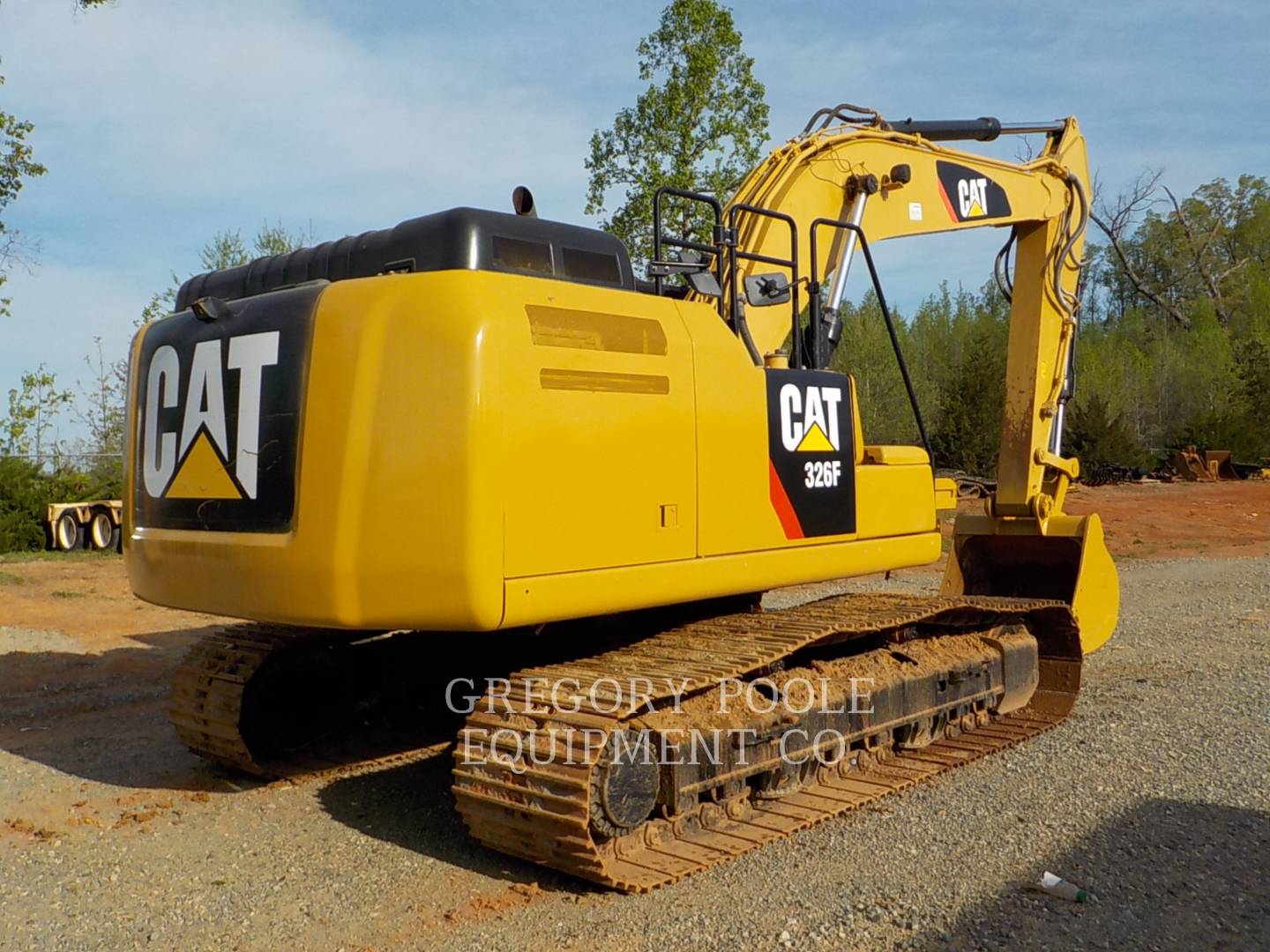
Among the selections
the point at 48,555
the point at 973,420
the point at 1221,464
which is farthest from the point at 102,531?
the point at 1221,464

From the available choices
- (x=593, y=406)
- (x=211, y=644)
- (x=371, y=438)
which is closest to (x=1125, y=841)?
(x=593, y=406)

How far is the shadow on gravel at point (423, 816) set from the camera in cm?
462

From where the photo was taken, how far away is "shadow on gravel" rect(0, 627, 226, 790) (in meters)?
6.34

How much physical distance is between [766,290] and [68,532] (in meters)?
17.3

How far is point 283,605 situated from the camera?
4480 mm

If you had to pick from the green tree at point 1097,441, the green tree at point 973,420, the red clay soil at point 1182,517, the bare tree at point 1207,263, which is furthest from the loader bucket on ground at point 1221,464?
the bare tree at point 1207,263

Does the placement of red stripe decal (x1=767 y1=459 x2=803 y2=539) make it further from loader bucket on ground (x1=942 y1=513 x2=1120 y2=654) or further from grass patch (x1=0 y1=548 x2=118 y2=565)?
grass patch (x1=0 y1=548 x2=118 y2=565)

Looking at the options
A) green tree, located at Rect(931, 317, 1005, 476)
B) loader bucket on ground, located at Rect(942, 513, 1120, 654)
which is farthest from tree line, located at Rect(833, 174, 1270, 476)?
loader bucket on ground, located at Rect(942, 513, 1120, 654)

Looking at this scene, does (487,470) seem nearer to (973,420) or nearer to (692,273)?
A: (692,273)

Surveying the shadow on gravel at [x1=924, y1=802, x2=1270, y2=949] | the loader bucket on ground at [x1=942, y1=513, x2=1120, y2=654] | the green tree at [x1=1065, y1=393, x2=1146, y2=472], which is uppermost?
the green tree at [x1=1065, y1=393, x2=1146, y2=472]

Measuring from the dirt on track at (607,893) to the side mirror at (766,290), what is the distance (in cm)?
242

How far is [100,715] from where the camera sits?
25.3 ft

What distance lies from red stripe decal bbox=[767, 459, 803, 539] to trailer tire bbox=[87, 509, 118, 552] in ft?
56.0

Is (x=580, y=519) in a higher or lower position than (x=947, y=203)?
lower
